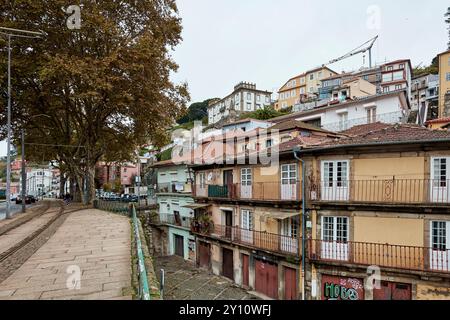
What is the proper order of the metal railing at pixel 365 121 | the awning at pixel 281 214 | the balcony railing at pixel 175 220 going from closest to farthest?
1. the awning at pixel 281 214
2. the metal railing at pixel 365 121
3. the balcony railing at pixel 175 220

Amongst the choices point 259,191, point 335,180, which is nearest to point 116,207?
point 259,191

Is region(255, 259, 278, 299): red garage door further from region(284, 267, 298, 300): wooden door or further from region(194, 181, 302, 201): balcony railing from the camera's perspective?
region(194, 181, 302, 201): balcony railing

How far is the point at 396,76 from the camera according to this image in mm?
49469

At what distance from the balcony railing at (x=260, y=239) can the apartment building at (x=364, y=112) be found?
48.5 feet

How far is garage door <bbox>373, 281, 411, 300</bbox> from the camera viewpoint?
12656 millimetres

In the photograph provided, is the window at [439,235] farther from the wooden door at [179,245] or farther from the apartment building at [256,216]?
the wooden door at [179,245]

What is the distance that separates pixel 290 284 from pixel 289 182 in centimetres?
572

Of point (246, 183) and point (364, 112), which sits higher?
point (364, 112)

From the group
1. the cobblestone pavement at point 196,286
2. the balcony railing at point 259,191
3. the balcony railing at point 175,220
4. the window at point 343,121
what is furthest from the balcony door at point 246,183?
the window at point 343,121

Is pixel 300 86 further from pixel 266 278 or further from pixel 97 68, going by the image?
pixel 266 278

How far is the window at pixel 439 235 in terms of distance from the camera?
12.2 metres

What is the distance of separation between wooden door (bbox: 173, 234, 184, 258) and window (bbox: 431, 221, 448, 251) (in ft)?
68.9
